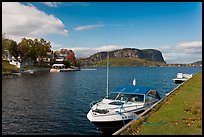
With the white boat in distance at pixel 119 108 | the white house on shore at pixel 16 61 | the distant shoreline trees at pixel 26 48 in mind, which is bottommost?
the white boat in distance at pixel 119 108

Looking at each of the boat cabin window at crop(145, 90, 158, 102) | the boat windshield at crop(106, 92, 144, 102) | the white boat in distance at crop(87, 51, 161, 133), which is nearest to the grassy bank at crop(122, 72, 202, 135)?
the white boat in distance at crop(87, 51, 161, 133)

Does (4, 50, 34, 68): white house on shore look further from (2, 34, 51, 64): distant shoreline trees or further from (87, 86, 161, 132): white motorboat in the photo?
(87, 86, 161, 132): white motorboat

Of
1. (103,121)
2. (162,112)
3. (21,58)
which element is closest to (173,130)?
(162,112)

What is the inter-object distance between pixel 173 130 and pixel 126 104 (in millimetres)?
8984

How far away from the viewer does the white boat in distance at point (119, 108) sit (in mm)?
21375

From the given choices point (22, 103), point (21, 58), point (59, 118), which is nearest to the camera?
point (59, 118)

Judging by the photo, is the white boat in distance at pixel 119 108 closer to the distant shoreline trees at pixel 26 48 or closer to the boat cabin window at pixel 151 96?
the boat cabin window at pixel 151 96

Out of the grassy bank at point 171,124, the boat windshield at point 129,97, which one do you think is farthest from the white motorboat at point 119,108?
the grassy bank at point 171,124

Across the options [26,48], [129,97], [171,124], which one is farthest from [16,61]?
[171,124]

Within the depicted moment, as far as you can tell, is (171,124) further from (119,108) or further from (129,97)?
(129,97)

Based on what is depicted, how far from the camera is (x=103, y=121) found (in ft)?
69.4

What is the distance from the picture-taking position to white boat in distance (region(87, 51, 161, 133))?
21.4 metres

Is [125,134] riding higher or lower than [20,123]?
higher

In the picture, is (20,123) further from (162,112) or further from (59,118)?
(162,112)
